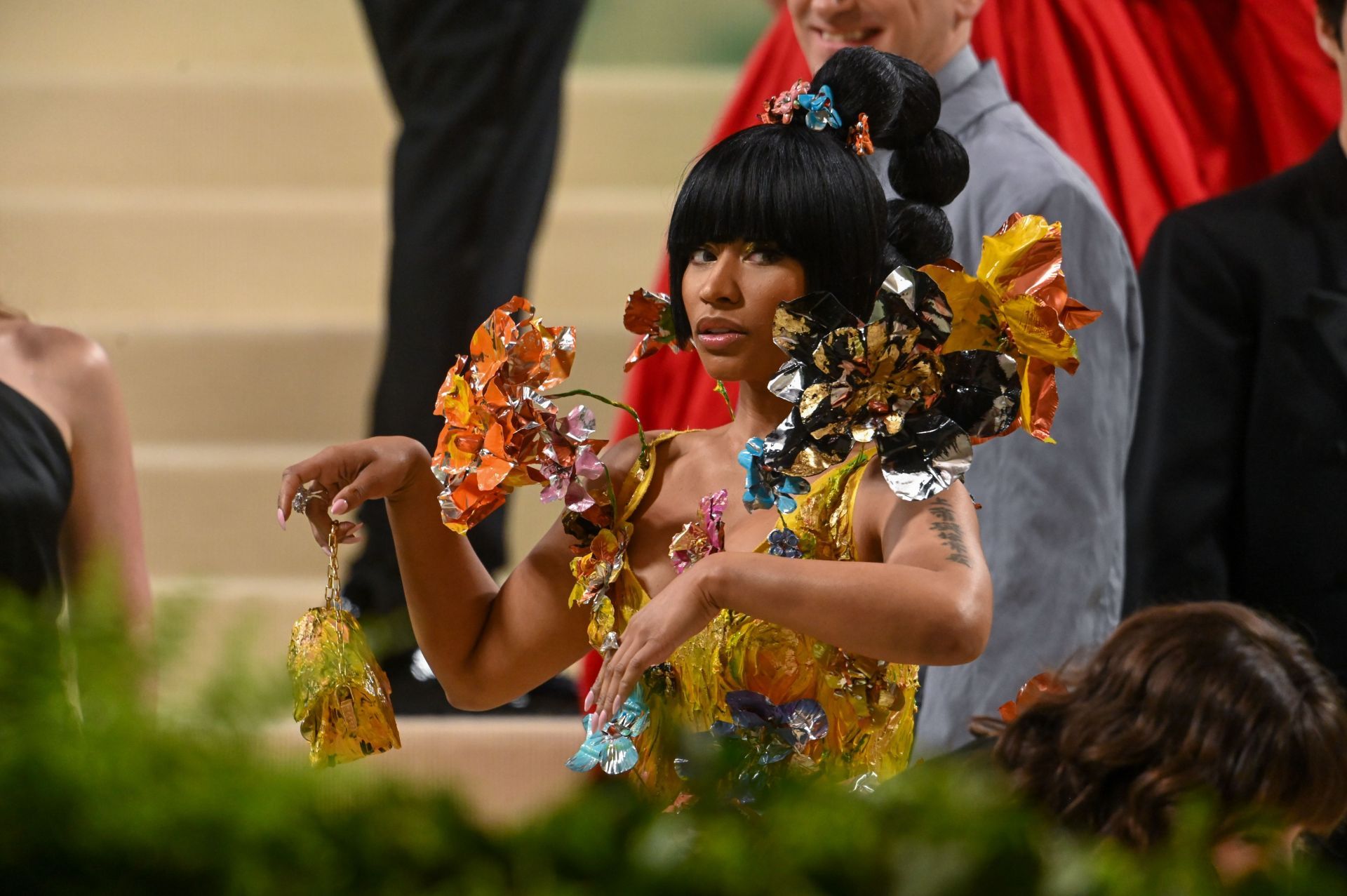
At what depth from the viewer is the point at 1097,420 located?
1.39 meters

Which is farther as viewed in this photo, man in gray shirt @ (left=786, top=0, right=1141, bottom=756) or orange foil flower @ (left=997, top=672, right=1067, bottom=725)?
man in gray shirt @ (left=786, top=0, right=1141, bottom=756)

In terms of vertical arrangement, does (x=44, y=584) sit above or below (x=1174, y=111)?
below

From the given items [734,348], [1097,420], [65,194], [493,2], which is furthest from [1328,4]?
[65,194]

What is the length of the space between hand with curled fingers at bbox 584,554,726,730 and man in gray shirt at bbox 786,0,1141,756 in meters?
0.44

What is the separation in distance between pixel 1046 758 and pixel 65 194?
7.90ft

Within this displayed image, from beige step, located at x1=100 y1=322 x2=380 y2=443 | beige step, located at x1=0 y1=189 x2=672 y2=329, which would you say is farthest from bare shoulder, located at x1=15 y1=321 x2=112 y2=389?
beige step, located at x1=0 y1=189 x2=672 y2=329

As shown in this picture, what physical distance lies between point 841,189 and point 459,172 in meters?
1.40

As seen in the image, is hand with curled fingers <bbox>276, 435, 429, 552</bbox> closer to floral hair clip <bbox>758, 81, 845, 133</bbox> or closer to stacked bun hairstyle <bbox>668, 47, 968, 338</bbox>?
stacked bun hairstyle <bbox>668, 47, 968, 338</bbox>

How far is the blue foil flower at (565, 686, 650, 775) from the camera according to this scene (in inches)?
39.7

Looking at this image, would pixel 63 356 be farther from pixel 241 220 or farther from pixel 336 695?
pixel 241 220

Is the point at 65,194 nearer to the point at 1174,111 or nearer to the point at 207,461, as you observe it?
the point at 207,461

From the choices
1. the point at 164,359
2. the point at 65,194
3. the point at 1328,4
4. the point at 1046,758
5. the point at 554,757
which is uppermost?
the point at 1328,4

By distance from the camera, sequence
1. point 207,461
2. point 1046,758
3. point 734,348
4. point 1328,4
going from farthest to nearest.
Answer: point 207,461, point 1328,4, point 734,348, point 1046,758

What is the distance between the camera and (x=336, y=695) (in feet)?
3.23
